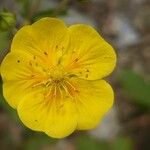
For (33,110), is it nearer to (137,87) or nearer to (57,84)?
(57,84)

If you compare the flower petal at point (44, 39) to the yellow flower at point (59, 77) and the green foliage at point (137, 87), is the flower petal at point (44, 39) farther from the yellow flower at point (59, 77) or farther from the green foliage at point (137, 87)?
the green foliage at point (137, 87)

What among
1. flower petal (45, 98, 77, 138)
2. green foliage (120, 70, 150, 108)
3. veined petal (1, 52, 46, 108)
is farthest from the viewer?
green foliage (120, 70, 150, 108)

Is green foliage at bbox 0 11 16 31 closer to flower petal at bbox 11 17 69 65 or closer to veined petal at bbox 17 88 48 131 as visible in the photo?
flower petal at bbox 11 17 69 65

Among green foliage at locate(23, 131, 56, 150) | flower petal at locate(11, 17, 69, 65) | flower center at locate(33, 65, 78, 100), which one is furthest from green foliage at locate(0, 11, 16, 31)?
green foliage at locate(23, 131, 56, 150)

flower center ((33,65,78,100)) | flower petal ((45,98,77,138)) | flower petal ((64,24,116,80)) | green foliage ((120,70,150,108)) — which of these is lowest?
green foliage ((120,70,150,108))

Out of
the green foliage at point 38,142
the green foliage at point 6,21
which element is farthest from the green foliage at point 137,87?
the green foliage at point 6,21

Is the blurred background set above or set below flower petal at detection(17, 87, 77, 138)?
below
